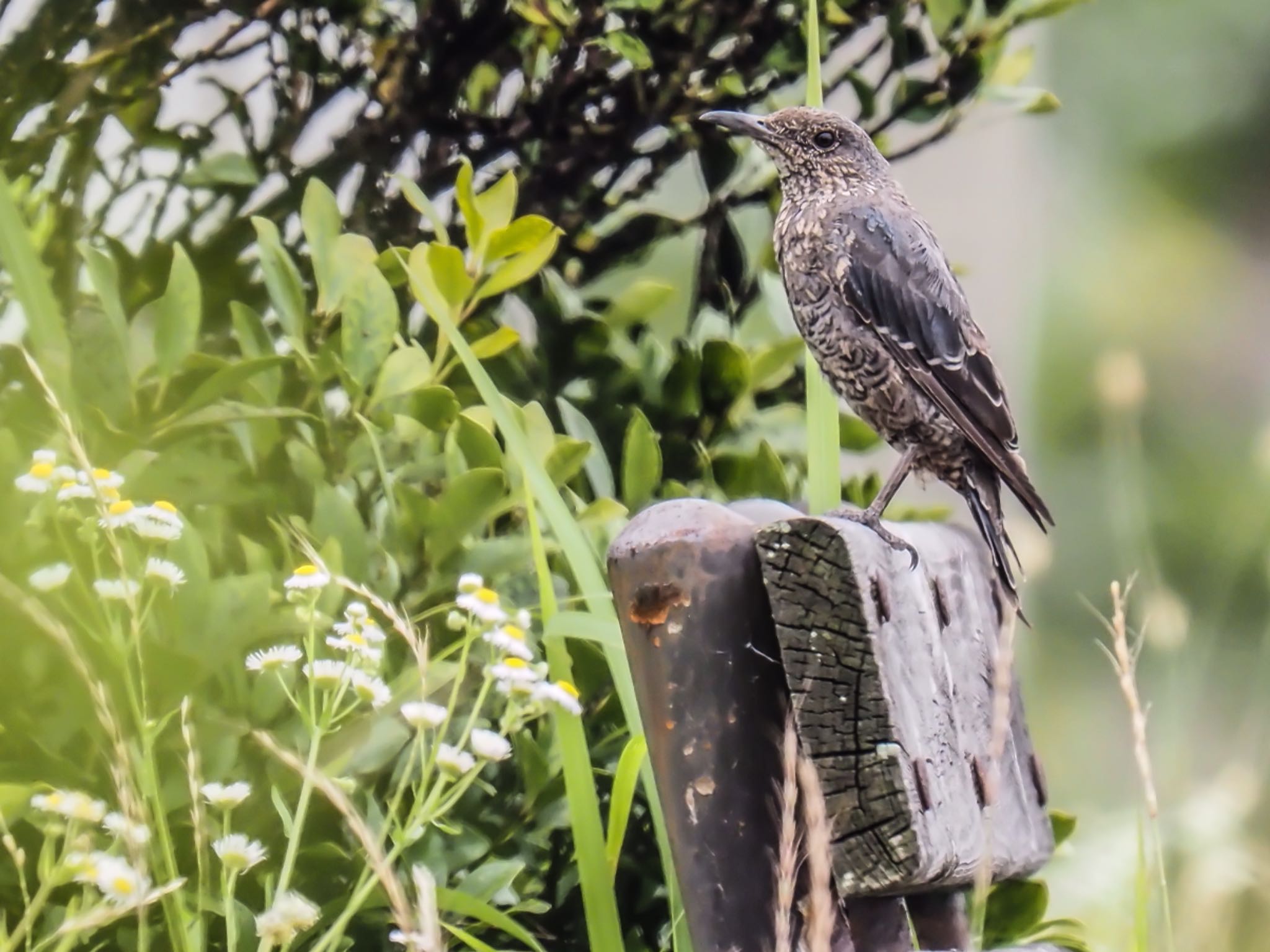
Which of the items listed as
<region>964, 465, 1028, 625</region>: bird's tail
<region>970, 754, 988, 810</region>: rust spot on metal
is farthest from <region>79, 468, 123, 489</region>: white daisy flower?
<region>964, 465, 1028, 625</region>: bird's tail

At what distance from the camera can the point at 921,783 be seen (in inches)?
43.4

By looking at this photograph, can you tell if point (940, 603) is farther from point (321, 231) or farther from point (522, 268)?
point (321, 231)

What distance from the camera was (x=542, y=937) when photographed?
4.88 ft

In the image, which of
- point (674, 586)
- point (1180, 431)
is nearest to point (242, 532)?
point (674, 586)

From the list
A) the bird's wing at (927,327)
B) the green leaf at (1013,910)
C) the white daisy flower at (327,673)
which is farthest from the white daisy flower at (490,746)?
the bird's wing at (927,327)

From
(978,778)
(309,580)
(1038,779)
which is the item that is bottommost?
(1038,779)

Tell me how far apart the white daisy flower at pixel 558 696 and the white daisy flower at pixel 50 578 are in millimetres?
383

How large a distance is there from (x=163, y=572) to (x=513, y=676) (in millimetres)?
293

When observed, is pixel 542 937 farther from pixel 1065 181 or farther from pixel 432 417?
pixel 1065 181

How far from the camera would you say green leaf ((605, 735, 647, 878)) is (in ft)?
4.03

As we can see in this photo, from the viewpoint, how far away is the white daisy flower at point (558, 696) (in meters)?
1.09

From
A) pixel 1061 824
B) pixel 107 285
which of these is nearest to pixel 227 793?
pixel 107 285

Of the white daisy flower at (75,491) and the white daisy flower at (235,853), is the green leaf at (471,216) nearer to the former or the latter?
the white daisy flower at (75,491)

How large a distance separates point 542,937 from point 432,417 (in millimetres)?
604
